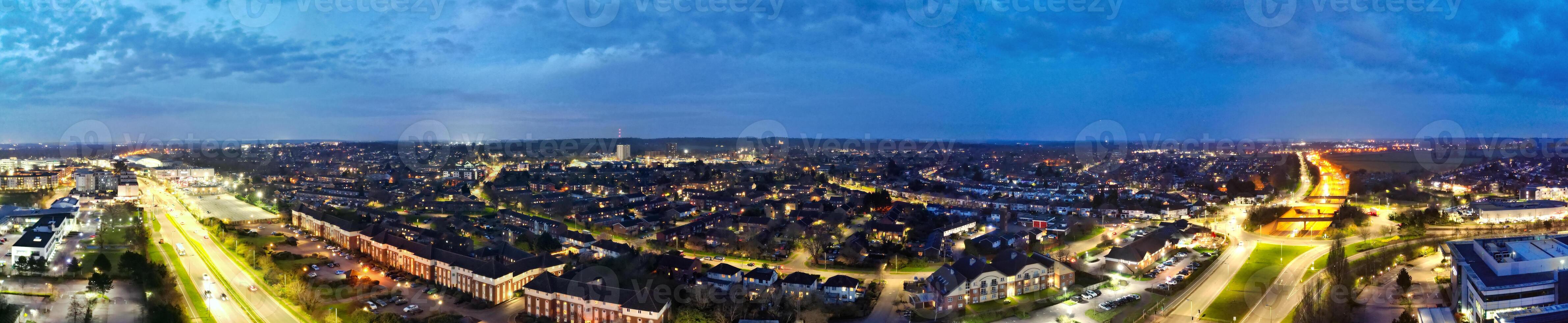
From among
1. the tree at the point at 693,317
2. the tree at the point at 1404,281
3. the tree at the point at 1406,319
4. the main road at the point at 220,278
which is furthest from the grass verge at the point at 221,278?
the tree at the point at 1404,281

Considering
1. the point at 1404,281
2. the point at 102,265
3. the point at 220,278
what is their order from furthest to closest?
the point at 220,278
the point at 102,265
the point at 1404,281

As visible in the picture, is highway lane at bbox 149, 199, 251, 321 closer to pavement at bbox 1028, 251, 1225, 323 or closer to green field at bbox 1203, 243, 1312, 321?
pavement at bbox 1028, 251, 1225, 323

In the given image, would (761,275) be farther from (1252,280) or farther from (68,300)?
(68,300)

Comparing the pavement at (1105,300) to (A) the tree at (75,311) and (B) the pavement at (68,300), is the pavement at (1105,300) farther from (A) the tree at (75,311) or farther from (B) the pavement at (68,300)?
(A) the tree at (75,311)

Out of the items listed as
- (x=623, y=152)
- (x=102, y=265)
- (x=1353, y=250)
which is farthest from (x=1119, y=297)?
(x=623, y=152)

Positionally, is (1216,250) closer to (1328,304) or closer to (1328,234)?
(1328,234)

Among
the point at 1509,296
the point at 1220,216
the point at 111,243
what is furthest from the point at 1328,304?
the point at 111,243
